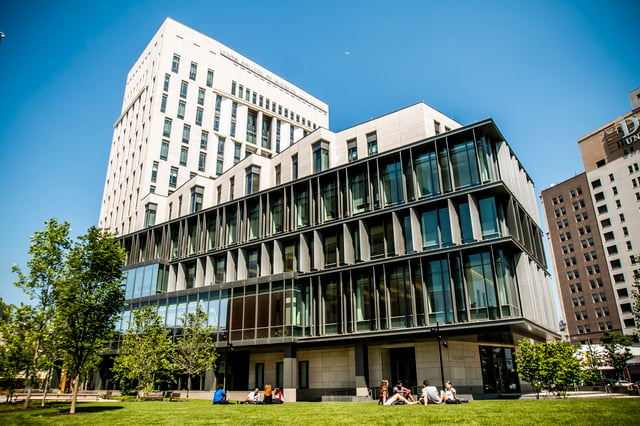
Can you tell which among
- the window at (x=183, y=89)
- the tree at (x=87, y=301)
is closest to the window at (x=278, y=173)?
the tree at (x=87, y=301)

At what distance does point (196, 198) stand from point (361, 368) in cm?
3154

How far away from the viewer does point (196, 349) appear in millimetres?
36625

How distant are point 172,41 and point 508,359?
226ft

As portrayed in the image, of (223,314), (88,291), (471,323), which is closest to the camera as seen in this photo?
(88,291)

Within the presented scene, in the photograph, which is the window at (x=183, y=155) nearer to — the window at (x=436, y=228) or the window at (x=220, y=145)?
the window at (x=220, y=145)

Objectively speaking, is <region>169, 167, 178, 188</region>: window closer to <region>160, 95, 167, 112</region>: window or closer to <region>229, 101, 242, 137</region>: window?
<region>160, 95, 167, 112</region>: window

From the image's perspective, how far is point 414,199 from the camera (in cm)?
3325

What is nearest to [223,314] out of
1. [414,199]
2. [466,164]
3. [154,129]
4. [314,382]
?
[314,382]

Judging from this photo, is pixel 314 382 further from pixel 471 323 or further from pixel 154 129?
pixel 154 129

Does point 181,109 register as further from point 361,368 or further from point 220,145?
point 361,368

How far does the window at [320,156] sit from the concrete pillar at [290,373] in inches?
651

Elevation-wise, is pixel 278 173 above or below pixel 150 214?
below

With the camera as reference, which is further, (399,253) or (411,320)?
(399,253)

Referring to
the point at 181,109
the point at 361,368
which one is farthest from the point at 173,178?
the point at 361,368
